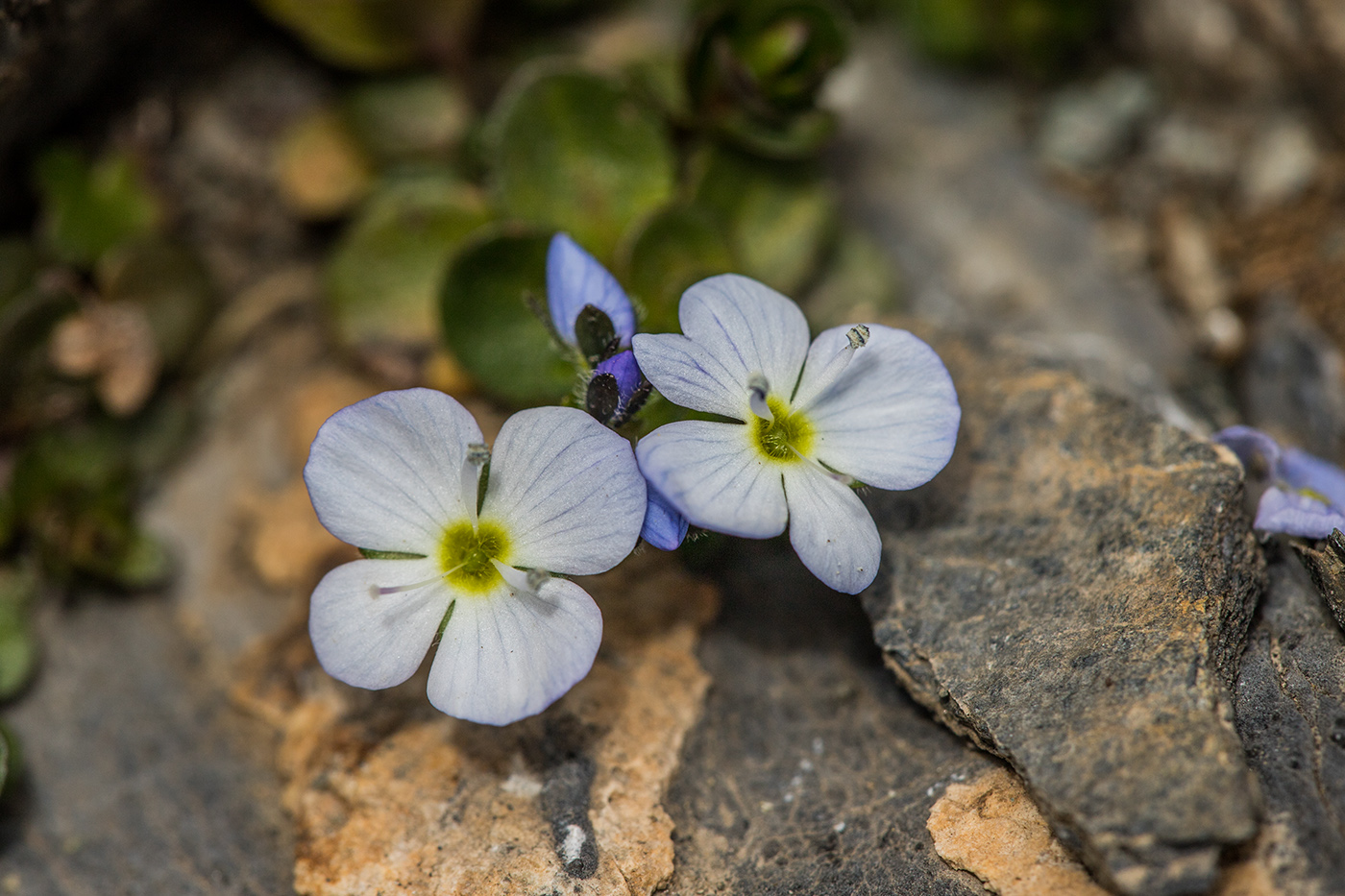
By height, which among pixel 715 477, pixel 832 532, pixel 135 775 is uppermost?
pixel 715 477

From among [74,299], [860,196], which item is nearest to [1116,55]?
[860,196]

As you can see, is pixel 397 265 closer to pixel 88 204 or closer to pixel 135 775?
pixel 88 204

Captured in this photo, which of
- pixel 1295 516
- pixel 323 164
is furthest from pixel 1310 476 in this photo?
pixel 323 164

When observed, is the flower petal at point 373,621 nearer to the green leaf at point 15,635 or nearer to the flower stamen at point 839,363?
the flower stamen at point 839,363

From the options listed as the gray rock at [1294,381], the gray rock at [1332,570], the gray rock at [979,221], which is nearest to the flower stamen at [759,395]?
the gray rock at [1332,570]

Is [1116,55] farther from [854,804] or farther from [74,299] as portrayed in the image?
[74,299]
